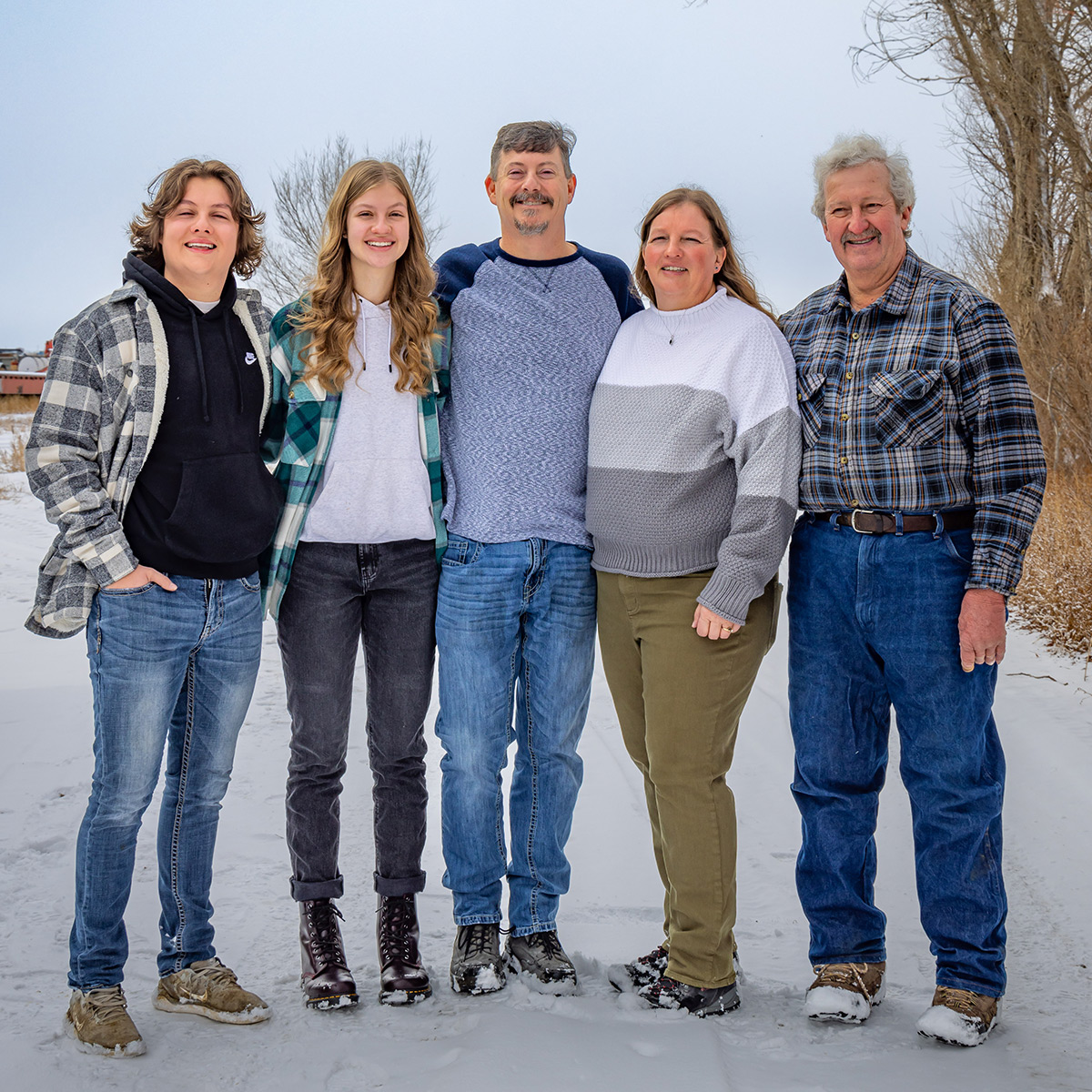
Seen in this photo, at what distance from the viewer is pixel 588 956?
3.09m

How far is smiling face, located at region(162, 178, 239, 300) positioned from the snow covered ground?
1.94m

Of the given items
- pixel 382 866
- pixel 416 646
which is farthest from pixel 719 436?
pixel 382 866

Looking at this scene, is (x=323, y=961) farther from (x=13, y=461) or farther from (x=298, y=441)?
(x=13, y=461)

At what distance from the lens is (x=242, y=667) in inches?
107

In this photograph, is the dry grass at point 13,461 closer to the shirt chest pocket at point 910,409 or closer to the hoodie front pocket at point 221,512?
the hoodie front pocket at point 221,512

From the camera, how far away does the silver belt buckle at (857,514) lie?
265 centimetres

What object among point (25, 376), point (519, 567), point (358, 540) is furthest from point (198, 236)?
point (25, 376)

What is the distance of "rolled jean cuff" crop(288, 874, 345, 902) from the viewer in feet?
9.38

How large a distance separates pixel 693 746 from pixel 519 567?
665 millimetres

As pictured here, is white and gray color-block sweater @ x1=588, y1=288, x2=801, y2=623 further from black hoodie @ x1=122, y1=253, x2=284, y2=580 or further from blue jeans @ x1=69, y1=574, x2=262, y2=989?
blue jeans @ x1=69, y1=574, x2=262, y2=989

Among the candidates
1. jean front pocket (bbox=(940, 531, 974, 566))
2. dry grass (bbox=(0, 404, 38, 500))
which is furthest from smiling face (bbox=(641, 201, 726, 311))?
dry grass (bbox=(0, 404, 38, 500))

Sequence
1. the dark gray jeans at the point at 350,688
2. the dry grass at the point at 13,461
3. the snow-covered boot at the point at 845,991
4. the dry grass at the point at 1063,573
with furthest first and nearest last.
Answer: the dry grass at the point at 13,461 < the dry grass at the point at 1063,573 < the dark gray jeans at the point at 350,688 < the snow-covered boot at the point at 845,991

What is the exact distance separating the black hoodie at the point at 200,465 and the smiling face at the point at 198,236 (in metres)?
0.07

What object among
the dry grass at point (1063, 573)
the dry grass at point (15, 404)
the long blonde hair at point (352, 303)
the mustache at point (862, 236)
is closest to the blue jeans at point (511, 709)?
the long blonde hair at point (352, 303)
